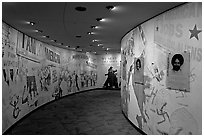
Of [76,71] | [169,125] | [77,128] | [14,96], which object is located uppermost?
[76,71]

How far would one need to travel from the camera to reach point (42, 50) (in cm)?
759

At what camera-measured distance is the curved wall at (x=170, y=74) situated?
9.47 feet

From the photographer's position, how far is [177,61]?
3.23m

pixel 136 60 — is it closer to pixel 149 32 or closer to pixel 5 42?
pixel 149 32

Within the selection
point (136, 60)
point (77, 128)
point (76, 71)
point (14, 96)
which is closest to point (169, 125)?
point (136, 60)

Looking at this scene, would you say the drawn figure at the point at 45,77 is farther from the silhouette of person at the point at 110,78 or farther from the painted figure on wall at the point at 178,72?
the silhouette of person at the point at 110,78

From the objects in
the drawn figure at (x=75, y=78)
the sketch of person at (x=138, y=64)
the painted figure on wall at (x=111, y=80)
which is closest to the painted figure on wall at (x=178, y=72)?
the sketch of person at (x=138, y=64)

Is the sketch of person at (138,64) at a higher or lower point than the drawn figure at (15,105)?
higher

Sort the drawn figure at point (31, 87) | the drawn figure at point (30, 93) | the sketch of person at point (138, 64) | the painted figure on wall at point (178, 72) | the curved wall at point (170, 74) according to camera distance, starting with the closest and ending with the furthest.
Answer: the curved wall at point (170, 74) < the painted figure on wall at point (178, 72) < the sketch of person at point (138, 64) < the drawn figure at point (30, 93) < the drawn figure at point (31, 87)

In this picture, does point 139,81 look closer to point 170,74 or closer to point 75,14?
point 170,74

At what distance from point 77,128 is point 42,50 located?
14.0 ft

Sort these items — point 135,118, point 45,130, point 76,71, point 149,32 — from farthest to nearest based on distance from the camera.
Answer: point 76,71 → point 135,118 → point 45,130 → point 149,32

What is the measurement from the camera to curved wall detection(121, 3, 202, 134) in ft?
9.47

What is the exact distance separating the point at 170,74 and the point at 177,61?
300 mm
